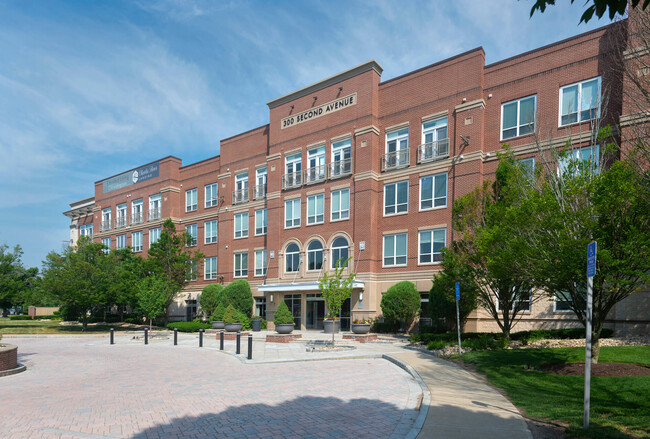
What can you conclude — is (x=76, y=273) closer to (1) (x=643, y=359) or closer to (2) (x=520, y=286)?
(2) (x=520, y=286)

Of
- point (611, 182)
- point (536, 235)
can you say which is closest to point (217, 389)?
point (536, 235)

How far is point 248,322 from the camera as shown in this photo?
31266 mm

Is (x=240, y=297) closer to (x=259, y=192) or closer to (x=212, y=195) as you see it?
(x=259, y=192)

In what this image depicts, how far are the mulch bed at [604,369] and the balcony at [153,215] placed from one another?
40.4 meters

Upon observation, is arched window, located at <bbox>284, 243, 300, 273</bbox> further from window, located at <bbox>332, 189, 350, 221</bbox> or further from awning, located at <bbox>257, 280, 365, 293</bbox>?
window, located at <bbox>332, 189, 350, 221</bbox>

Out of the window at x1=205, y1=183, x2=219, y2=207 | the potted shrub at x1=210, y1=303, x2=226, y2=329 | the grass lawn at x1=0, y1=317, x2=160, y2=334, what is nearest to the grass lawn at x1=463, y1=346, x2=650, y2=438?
the potted shrub at x1=210, y1=303, x2=226, y2=329

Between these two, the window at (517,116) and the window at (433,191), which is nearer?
the window at (517,116)

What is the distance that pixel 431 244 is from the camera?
88.9 feet

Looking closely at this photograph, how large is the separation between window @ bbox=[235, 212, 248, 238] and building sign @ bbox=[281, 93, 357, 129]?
8649mm

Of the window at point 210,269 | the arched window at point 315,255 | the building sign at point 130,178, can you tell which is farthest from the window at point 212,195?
the arched window at point 315,255

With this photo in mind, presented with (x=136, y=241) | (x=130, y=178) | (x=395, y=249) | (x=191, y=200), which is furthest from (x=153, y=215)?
(x=395, y=249)

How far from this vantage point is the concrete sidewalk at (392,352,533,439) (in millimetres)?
6969

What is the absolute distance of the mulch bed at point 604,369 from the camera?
11052 millimetres

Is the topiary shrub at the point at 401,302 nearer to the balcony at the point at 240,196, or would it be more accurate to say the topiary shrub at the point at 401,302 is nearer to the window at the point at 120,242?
the balcony at the point at 240,196
